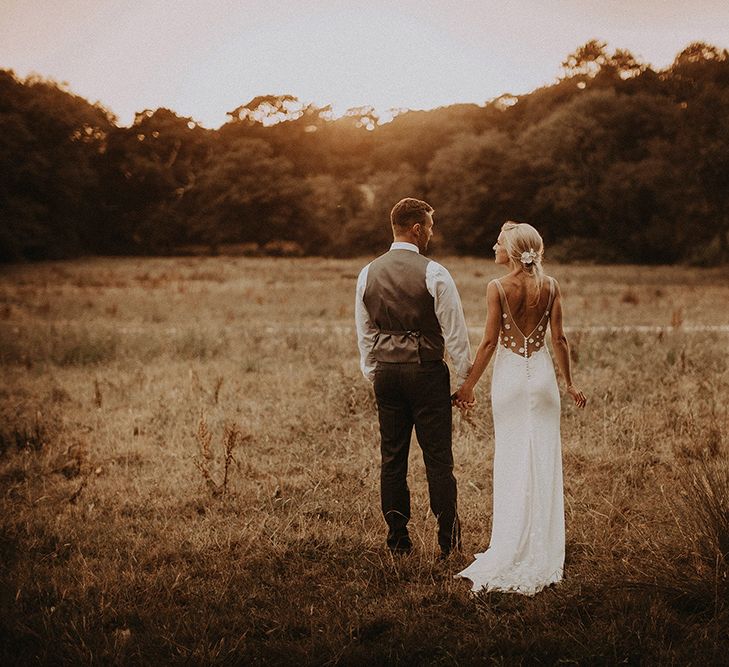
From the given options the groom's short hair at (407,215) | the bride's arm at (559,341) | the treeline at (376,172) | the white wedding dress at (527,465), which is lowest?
the white wedding dress at (527,465)

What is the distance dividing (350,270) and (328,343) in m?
21.7

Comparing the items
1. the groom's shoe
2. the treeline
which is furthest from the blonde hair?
the treeline

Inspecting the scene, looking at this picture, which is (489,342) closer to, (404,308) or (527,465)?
(404,308)

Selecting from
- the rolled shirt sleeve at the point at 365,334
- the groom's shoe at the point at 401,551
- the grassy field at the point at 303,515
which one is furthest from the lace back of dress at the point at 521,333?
the groom's shoe at the point at 401,551

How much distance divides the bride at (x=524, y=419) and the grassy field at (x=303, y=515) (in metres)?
0.27

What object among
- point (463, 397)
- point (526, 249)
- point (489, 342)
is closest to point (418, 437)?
point (463, 397)

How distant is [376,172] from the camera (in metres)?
59.9

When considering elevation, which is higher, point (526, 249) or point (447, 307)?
point (526, 249)

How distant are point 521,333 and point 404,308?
77 cm

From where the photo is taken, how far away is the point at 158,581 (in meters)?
4.55

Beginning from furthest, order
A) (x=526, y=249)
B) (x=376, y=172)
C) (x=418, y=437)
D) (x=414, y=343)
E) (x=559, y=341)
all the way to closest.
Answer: (x=376, y=172) < (x=418, y=437) < (x=559, y=341) < (x=414, y=343) < (x=526, y=249)

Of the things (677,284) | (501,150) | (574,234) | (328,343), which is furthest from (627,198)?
(328,343)

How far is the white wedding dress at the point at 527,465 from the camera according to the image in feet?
14.8

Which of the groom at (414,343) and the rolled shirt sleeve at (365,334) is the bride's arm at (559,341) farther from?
the rolled shirt sleeve at (365,334)
